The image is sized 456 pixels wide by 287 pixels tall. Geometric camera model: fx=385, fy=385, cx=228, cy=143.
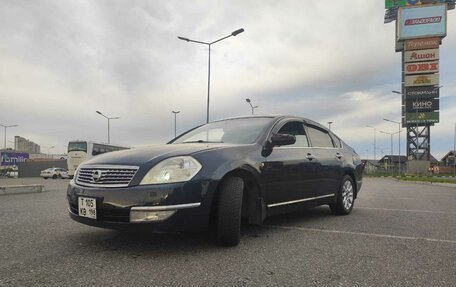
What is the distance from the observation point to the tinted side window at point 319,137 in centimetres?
575

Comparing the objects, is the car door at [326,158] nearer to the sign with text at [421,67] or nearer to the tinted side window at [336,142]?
Result: the tinted side window at [336,142]

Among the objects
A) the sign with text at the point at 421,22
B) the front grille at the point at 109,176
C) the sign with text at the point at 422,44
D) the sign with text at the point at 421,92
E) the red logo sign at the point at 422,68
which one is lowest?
the front grille at the point at 109,176

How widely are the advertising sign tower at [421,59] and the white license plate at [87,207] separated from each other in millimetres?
74114

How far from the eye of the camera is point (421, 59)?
71.2 metres

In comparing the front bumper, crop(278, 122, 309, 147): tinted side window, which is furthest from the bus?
the front bumper

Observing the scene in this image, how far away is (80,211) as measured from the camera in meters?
3.69

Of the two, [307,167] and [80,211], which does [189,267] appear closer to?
[80,211]

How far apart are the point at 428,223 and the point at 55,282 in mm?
5045

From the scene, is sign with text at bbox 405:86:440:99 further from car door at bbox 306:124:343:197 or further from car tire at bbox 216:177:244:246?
car tire at bbox 216:177:244:246

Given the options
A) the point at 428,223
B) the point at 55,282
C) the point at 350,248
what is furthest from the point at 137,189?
the point at 428,223

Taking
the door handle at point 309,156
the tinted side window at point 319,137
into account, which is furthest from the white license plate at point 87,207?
the tinted side window at point 319,137

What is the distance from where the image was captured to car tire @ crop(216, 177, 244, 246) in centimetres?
368

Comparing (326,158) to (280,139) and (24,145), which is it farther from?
(24,145)

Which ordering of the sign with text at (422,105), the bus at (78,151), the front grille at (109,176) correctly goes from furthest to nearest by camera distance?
the sign with text at (422,105) → the bus at (78,151) → the front grille at (109,176)
